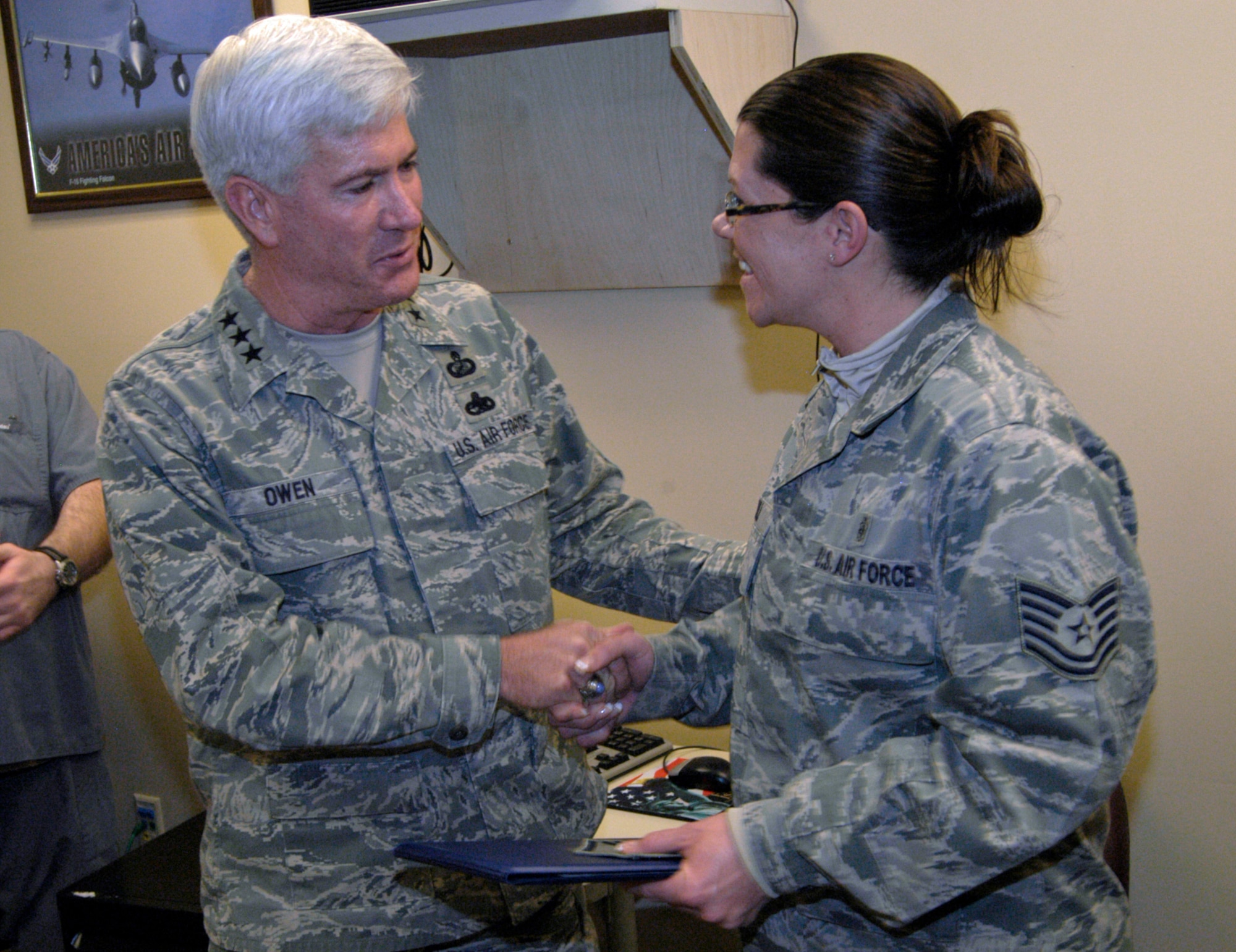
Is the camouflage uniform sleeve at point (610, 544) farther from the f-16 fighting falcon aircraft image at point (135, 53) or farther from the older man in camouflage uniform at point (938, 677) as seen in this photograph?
the f-16 fighting falcon aircraft image at point (135, 53)

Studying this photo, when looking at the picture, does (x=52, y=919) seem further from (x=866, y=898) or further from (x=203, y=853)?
(x=866, y=898)

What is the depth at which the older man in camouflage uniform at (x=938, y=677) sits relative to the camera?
955 millimetres

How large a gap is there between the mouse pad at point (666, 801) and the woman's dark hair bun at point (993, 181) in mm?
1015

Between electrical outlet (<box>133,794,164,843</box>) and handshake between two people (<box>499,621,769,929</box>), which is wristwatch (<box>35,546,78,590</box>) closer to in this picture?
electrical outlet (<box>133,794,164,843</box>)

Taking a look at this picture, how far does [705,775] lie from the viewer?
1.85 meters

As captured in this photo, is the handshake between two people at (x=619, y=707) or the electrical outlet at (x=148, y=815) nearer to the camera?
the handshake between two people at (x=619, y=707)

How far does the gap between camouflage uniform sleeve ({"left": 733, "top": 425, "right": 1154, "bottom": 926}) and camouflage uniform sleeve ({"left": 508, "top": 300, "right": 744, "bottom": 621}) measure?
1.79ft

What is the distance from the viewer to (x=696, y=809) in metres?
1.78

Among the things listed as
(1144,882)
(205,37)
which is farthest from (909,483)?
(205,37)

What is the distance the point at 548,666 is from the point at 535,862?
0.31m

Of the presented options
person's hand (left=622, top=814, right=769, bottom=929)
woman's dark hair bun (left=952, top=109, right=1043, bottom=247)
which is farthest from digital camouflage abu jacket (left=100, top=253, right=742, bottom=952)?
woman's dark hair bun (left=952, top=109, right=1043, bottom=247)

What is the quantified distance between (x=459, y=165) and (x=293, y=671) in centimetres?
122

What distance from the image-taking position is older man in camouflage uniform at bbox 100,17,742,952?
1.21 meters

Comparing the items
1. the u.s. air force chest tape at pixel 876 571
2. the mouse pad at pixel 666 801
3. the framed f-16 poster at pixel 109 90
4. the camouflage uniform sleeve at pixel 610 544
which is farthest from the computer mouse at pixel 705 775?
the framed f-16 poster at pixel 109 90
